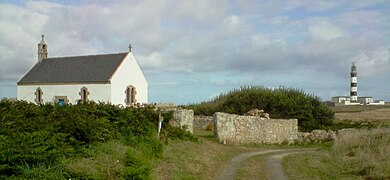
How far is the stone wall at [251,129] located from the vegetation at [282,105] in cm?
750

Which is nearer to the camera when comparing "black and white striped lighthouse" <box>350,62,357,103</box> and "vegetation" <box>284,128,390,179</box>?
"vegetation" <box>284,128,390,179</box>

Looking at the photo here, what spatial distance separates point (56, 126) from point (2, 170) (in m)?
3.13

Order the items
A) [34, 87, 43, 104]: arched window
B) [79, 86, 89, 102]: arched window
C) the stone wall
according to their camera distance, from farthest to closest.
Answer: [34, 87, 43, 104]: arched window → [79, 86, 89, 102]: arched window → the stone wall

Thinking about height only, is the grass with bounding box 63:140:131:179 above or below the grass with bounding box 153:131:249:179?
above

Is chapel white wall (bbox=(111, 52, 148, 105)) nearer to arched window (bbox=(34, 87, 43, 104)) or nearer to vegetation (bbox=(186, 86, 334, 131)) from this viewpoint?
arched window (bbox=(34, 87, 43, 104))

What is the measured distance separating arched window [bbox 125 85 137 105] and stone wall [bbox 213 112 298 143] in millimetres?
22360

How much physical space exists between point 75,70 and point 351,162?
123 feet

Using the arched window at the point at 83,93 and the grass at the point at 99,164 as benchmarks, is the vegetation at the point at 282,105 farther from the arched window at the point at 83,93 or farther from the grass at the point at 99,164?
the grass at the point at 99,164

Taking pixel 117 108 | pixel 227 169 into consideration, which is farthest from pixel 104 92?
pixel 227 169

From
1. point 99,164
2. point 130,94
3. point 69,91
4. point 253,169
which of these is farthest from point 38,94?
point 99,164

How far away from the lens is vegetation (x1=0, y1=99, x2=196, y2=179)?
25.8 feet

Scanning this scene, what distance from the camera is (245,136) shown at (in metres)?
23.4

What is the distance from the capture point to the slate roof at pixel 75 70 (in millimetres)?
44375

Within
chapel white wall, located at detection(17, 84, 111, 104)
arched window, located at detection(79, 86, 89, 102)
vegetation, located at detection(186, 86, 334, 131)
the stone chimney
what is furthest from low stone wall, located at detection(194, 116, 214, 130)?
the stone chimney
